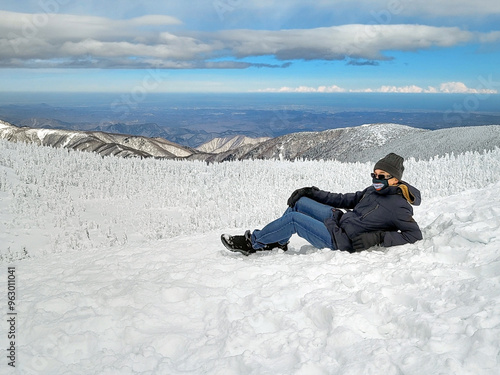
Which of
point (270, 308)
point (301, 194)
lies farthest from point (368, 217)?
point (270, 308)

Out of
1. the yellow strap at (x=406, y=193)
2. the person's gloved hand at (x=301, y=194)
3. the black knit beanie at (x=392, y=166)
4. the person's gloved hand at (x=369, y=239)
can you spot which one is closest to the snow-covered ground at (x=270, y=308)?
the person's gloved hand at (x=369, y=239)

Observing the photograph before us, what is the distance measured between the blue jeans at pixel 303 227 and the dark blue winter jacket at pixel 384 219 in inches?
8.2

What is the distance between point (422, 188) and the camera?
19266 millimetres

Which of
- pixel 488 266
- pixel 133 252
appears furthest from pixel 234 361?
pixel 133 252

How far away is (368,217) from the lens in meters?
6.57

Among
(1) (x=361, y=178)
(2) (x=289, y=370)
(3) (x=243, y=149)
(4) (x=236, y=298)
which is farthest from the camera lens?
(3) (x=243, y=149)

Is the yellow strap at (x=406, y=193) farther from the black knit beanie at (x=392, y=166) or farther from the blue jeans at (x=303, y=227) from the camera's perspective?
the blue jeans at (x=303, y=227)

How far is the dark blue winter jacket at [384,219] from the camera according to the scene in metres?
6.48

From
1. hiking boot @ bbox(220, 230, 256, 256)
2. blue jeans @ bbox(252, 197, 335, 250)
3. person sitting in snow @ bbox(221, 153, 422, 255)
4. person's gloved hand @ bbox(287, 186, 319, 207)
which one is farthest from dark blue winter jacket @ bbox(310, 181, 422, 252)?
hiking boot @ bbox(220, 230, 256, 256)

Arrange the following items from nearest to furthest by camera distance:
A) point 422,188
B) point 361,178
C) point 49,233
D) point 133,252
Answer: point 133,252 → point 49,233 → point 422,188 → point 361,178

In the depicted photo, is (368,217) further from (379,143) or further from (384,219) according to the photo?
(379,143)

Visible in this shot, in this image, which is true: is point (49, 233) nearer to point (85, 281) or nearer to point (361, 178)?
point (85, 281)

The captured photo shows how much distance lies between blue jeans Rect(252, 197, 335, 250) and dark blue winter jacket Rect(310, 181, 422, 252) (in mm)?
209

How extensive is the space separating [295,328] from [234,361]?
0.89 meters
